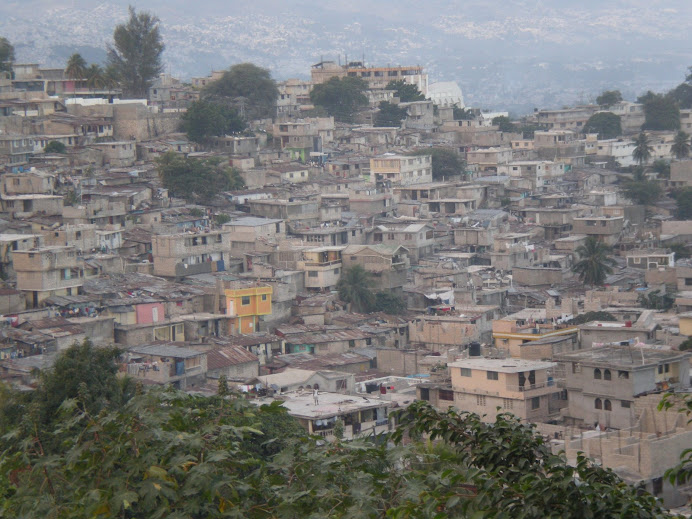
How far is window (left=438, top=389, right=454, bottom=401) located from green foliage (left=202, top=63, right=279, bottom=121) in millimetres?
26206

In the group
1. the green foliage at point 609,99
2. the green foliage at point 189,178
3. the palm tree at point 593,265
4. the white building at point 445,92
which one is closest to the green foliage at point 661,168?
the green foliage at point 609,99

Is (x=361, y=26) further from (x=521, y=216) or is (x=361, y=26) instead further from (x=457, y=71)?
(x=521, y=216)

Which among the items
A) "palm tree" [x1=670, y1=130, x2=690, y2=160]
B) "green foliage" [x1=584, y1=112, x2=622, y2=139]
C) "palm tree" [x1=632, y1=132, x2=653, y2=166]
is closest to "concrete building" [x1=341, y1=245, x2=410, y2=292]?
"palm tree" [x1=632, y1=132, x2=653, y2=166]

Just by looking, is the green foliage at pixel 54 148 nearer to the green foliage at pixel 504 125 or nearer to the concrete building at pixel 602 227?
the concrete building at pixel 602 227

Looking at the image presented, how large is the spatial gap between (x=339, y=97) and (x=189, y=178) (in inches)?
582

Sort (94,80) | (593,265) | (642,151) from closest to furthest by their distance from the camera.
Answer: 1. (593,265)
2. (94,80)
3. (642,151)

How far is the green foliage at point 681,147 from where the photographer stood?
153ft

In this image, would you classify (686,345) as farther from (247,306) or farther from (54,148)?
(54,148)

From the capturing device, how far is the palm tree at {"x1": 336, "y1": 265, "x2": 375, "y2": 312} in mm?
29328

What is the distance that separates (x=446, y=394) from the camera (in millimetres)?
20875

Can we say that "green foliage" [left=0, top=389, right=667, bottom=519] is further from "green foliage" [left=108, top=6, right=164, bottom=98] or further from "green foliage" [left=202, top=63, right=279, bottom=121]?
"green foliage" [left=108, top=6, right=164, bottom=98]

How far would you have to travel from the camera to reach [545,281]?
3189cm

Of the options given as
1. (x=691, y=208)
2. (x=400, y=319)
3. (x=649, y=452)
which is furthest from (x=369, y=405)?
(x=691, y=208)

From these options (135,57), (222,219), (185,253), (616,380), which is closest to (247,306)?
(185,253)
